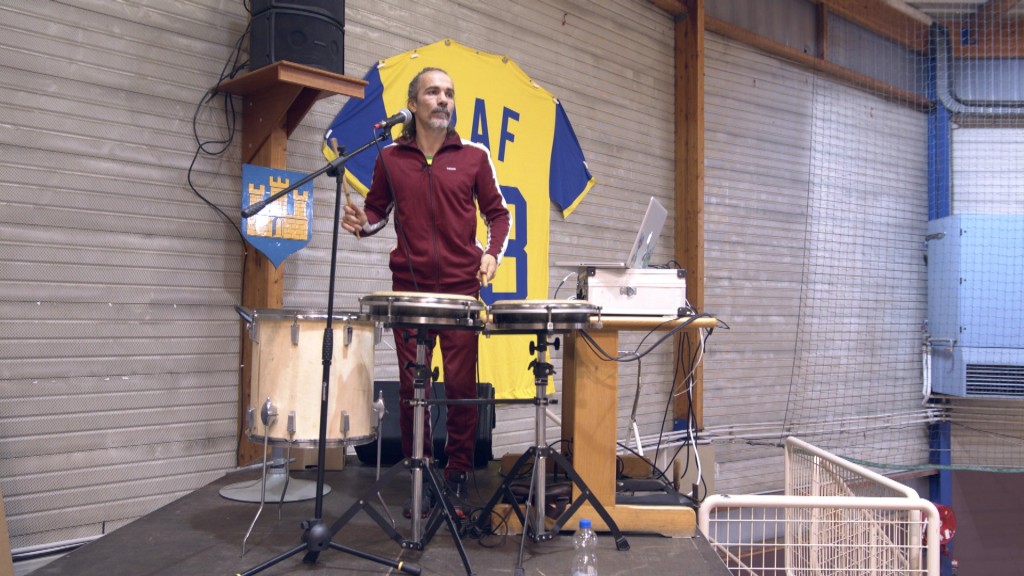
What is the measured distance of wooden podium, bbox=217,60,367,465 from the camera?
352 centimetres

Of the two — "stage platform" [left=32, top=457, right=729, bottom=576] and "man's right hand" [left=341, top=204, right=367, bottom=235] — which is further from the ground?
"man's right hand" [left=341, top=204, right=367, bottom=235]

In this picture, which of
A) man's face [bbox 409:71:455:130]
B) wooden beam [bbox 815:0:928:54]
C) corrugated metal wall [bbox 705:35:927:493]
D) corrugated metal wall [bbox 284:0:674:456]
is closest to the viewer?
man's face [bbox 409:71:455:130]

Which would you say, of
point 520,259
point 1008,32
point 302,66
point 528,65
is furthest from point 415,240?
point 1008,32

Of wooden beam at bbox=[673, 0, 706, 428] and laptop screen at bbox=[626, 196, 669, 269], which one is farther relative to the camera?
wooden beam at bbox=[673, 0, 706, 428]

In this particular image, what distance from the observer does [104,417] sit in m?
3.26

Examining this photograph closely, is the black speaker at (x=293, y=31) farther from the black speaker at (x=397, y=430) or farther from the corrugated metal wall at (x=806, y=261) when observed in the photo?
the corrugated metal wall at (x=806, y=261)

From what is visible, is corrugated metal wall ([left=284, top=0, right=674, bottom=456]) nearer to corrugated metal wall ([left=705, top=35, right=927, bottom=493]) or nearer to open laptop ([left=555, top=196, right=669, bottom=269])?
corrugated metal wall ([left=705, top=35, right=927, bottom=493])

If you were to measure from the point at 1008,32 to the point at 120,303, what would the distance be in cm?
871

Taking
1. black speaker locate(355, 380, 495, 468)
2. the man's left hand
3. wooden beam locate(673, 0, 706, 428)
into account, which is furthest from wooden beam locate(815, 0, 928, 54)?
the man's left hand

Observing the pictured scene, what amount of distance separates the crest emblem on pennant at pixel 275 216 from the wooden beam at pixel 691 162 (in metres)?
3.46

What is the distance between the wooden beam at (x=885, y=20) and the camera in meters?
7.25

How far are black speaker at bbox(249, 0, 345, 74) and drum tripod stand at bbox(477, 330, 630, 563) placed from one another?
180 cm

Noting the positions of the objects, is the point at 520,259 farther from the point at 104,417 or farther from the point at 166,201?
A: the point at 104,417

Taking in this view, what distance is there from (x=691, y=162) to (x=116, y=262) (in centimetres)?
455
